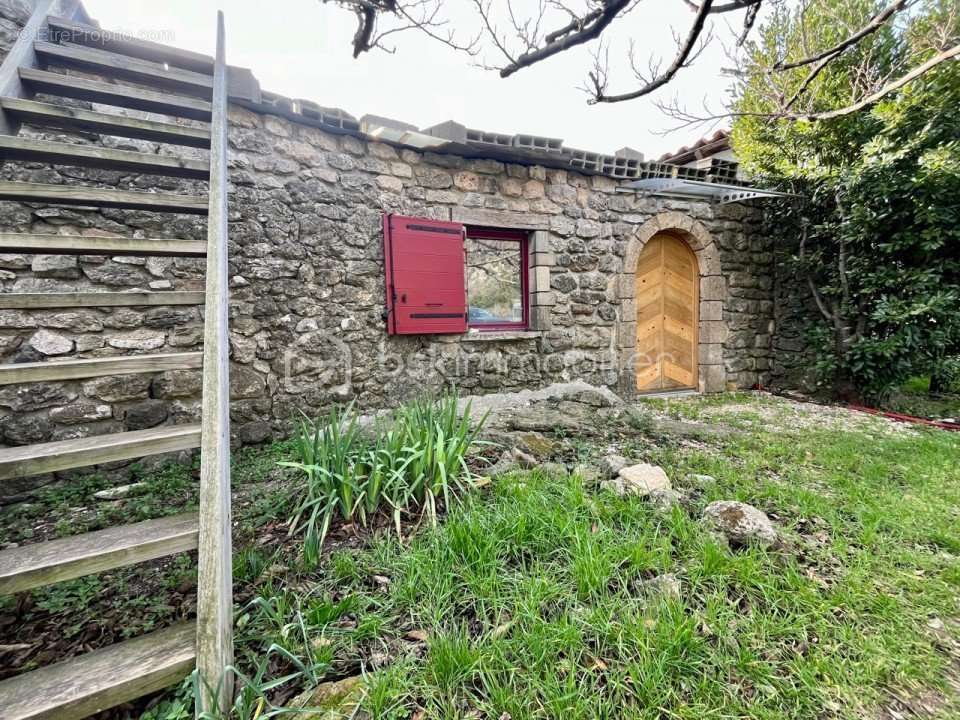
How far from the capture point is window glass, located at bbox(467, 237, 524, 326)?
4.61 m

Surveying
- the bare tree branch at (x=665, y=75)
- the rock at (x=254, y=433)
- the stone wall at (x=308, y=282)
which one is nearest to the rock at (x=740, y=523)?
the bare tree branch at (x=665, y=75)

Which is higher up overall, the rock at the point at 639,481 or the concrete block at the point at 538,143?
the concrete block at the point at 538,143

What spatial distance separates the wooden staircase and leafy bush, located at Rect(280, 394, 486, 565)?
69cm

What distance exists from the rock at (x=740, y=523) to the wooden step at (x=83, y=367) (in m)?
2.16

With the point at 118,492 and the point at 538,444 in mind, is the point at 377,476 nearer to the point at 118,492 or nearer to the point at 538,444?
the point at 538,444

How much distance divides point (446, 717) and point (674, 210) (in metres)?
5.57

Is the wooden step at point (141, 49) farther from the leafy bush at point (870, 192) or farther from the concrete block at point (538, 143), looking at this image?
the leafy bush at point (870, 192)

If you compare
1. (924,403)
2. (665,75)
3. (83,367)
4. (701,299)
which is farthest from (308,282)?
(924,403)

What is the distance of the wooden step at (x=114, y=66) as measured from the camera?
1894 millimetres

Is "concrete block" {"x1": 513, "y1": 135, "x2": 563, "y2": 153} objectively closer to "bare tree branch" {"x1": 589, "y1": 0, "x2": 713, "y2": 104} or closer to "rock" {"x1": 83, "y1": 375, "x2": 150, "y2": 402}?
"bare tree branch" {"x1": 589, "y1": 0, "x2": 713, "y2": 104}

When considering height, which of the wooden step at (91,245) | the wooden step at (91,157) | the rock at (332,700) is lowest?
the rock at (332,700)

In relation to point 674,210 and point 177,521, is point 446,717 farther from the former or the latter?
point 674,210

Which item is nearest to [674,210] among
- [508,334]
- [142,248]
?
[508,334]

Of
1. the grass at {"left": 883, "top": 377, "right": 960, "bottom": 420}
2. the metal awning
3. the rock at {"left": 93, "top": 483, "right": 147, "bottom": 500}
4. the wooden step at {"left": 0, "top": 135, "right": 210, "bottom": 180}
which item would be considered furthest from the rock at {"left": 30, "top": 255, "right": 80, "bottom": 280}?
the grass at {"left": 883, "top": 377, "right": 960, "bottom": 420}
